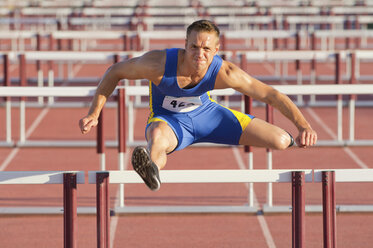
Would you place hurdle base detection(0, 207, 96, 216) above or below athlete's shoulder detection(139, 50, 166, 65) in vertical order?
below

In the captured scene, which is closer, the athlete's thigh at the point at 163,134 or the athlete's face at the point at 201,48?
the athlete's face at the point at 201,48

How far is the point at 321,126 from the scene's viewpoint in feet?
37.4

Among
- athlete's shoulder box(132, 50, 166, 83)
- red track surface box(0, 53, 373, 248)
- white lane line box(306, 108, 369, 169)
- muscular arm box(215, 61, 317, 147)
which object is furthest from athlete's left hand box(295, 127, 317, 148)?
white lane line box(306, 108, 369, 169)

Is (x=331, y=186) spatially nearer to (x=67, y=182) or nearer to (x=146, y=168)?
(x=146, y=168)

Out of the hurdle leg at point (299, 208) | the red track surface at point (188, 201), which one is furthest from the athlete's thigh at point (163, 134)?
the red track surface at point (188, 201)

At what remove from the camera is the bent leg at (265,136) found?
554 centimetres

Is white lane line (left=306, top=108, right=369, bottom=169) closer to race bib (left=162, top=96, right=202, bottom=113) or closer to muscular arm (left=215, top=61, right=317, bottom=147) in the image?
race bib (left=162, top=96, right=202, bottom=113)

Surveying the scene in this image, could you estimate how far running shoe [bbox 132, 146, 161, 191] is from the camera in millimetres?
4582

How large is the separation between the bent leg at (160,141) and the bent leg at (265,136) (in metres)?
0.48

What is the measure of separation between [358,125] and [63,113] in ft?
12.4

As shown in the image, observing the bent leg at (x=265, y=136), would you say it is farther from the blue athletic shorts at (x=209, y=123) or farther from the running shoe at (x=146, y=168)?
the running shoe at (x=146, y=168)

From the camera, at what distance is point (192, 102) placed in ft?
18.5

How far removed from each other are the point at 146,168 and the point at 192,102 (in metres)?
1.10

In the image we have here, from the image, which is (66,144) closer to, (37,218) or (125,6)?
(37,218)
